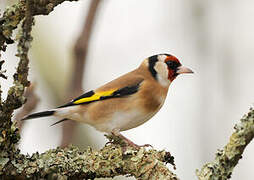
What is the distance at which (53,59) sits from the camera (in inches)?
265

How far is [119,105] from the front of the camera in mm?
4246

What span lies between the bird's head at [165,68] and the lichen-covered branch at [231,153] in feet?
8.38

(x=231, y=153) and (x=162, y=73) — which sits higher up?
(x=231, y=153)

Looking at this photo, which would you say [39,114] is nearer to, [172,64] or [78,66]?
[78,66]

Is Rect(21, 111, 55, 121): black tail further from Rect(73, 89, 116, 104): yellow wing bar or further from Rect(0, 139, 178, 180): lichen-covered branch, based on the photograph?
Rect(0, 139, 178, 180): lichen-covered branch

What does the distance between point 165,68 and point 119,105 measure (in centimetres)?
83

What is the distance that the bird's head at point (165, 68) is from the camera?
4.71m

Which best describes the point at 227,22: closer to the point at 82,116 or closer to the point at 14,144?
the point at 82,116

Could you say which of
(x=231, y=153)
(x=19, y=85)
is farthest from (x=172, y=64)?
(x=19, y=85)

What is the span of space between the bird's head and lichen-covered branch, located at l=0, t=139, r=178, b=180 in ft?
7.08

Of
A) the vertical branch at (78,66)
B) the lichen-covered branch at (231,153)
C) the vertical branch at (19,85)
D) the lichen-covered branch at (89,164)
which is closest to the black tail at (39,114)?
the vertical branch at (78,66)

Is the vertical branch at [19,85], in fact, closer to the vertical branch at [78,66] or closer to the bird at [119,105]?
the bird at [119,105]

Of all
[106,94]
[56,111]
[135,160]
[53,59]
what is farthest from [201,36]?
[135,160]

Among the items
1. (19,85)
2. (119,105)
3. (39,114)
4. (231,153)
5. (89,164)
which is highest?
(19,85)
